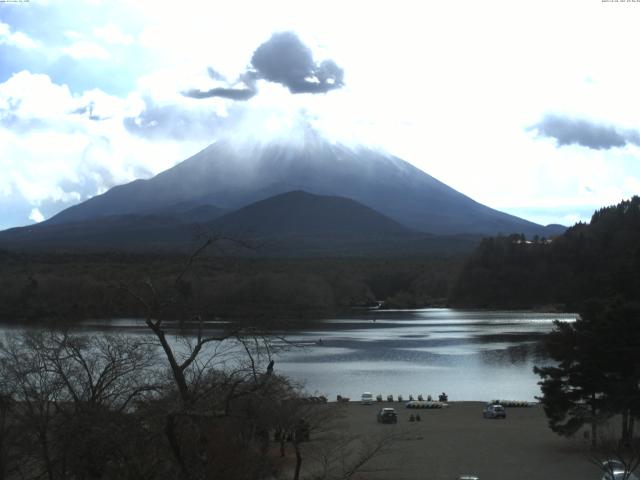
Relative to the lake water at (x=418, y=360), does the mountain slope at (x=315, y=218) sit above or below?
above

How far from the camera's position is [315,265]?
102000 millimetres

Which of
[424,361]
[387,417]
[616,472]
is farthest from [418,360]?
[616,472]

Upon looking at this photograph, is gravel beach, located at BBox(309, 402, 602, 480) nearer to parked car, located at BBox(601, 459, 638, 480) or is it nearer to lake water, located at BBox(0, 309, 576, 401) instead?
parked car, located at BBox(601, 459, 638, 480)

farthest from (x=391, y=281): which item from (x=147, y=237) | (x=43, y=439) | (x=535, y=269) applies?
(x=43, y=439)

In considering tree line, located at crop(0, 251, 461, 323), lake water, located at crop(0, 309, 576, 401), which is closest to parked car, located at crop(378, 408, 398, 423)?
lake water, located at crop(0, 309, 576, 401)

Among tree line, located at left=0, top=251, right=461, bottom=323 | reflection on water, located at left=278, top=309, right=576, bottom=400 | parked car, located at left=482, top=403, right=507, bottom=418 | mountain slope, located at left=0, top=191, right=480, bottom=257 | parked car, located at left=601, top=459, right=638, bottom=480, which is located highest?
mountain slope, located at left=0, top=191, right=480, bottom=257

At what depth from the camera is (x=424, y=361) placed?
39.7 m

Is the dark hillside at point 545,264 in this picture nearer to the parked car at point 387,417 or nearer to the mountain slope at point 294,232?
the mountain slope at point 294,232

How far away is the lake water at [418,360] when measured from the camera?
30297 mm

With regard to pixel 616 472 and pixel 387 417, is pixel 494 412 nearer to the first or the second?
pixel 387 417

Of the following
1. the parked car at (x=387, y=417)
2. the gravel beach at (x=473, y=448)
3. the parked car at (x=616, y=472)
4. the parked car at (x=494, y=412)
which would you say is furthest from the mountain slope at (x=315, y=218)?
the parked car at (x=616, y=472)

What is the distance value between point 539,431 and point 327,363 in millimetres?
18180

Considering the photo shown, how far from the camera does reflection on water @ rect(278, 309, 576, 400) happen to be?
30.7m

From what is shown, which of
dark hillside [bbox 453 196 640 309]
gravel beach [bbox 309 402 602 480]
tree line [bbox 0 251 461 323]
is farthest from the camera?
dark hillside [bbox 453 196 640 309]
